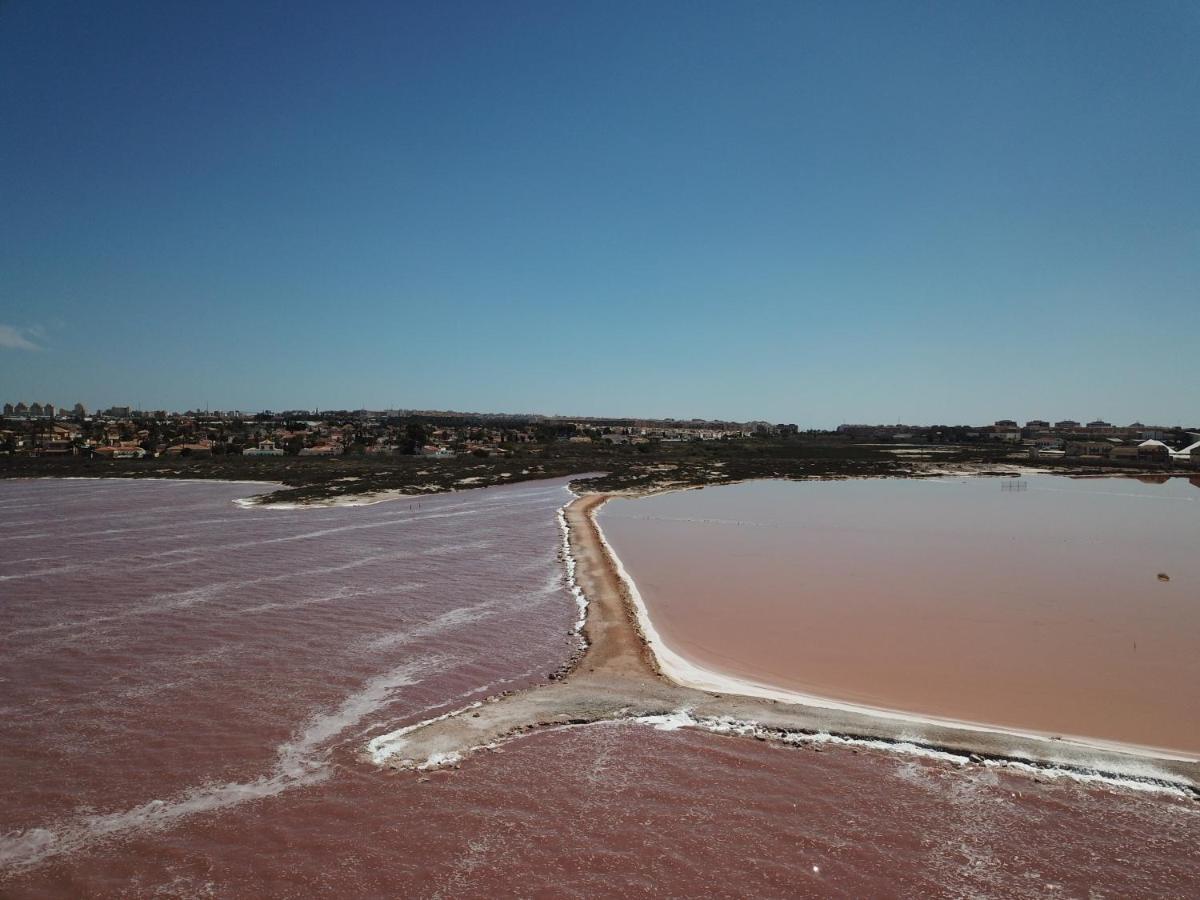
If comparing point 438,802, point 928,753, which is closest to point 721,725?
point 928,753

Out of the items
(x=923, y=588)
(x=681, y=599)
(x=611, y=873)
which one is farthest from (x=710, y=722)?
(x=923, y=588)

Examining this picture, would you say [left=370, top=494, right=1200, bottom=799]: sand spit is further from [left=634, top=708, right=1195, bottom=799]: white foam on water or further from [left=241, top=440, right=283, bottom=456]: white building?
[left=241, top=440, right=283, bottom=456]: white building

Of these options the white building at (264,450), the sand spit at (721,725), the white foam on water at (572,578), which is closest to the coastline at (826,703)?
the sand spit at (721,725)

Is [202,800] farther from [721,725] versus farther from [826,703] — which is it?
[826,703]

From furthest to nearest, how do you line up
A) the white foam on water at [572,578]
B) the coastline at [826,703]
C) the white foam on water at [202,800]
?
the white foam on water at [572,578] < the coastline at [826,703] < the white foam on water at [202,800]

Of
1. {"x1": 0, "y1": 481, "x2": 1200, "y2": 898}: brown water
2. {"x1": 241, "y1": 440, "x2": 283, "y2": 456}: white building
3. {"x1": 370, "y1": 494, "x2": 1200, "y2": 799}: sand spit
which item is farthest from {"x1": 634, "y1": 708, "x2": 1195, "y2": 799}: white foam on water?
{"x1": 241, "y1": 440, "x2": 283, "y2": 456}: white building

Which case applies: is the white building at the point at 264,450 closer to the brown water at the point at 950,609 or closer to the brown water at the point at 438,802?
the brown water at the point at 950,609
